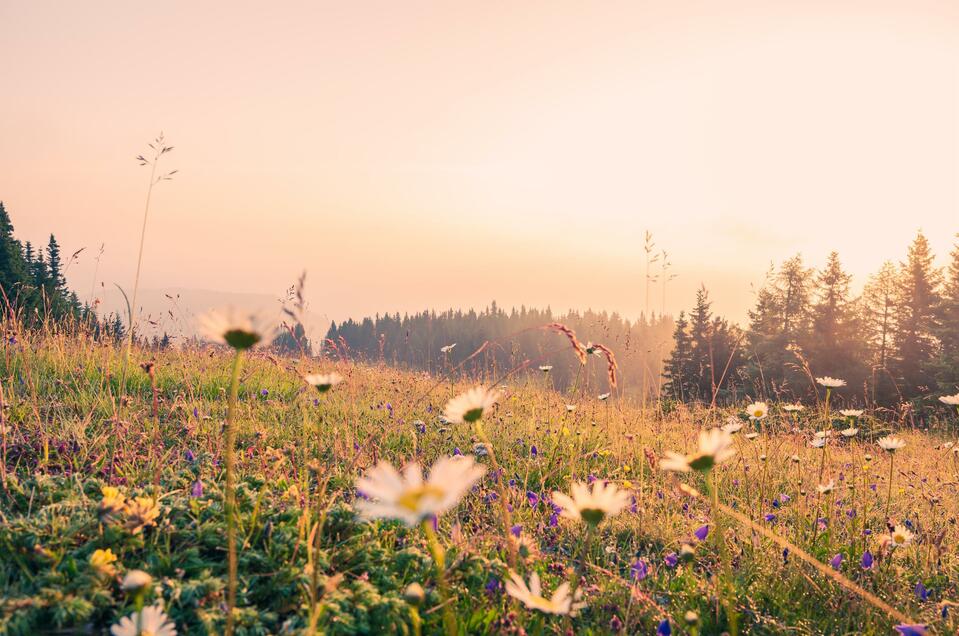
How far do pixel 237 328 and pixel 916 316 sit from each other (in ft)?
95.0

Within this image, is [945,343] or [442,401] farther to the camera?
[945,343]

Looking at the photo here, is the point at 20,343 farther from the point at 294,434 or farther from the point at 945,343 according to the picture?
the point at 945,343

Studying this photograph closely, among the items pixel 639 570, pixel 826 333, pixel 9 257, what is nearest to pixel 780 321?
pixel 826 333

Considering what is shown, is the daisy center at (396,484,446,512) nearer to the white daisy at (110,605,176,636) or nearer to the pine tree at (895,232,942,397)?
the white daisy at (110,605,176,636)

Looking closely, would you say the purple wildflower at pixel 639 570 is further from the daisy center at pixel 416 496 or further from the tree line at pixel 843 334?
the tree line at pixel 843 334

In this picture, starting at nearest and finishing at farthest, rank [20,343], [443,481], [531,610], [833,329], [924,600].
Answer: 1. [443,481]
2. [531,610]
3. [924,600]
4. [20,343]
5. [833,329]

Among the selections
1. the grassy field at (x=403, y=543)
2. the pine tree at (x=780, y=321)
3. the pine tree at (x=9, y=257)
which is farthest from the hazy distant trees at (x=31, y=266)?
the pine tree at (x=780, y=321)

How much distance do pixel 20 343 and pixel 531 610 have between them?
218 inches

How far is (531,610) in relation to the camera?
208 cm

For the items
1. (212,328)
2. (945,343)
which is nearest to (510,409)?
(212,328)

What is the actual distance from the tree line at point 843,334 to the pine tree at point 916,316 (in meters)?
0.03

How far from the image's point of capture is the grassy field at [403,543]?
163cm

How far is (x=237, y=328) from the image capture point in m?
1.18

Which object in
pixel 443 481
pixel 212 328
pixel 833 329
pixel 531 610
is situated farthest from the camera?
pixel 833 329
